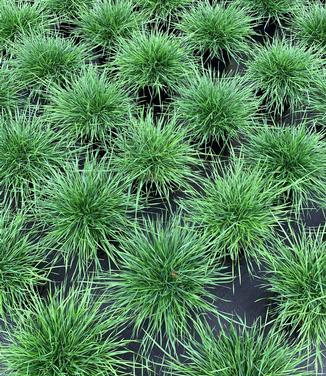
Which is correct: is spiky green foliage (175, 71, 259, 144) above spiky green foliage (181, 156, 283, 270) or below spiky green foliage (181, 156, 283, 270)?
above

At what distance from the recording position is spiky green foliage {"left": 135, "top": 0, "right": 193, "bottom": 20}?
2439mm

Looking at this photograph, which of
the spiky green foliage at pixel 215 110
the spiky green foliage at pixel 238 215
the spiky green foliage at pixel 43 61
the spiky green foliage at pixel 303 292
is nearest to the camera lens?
the spiky green foliage at pixel 303 292

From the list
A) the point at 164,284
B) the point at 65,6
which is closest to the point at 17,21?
the point at 65,6

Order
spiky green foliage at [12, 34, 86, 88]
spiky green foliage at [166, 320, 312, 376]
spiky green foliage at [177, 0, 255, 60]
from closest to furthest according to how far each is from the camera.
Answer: spiky green foliage at [166, 320, 312, 376], spiky green foliage at [12, 34, 86, 88], spiky green foliage at [177, 0, 255, 60]

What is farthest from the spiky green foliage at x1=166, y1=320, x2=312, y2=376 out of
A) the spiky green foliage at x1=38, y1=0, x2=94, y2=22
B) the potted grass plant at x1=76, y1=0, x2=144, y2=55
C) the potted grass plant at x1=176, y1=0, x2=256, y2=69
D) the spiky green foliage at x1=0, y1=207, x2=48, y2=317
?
the spiky green foliage at x1=38, y1=0, x2=94, y2=22

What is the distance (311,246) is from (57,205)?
91 cm

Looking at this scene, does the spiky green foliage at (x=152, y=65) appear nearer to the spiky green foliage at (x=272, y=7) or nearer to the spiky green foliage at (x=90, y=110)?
the spiky green foliage at (x=90, y=110)

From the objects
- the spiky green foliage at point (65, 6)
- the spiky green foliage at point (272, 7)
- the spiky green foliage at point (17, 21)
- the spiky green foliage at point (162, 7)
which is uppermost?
Result: the spiky green foliage at point (272, 7)

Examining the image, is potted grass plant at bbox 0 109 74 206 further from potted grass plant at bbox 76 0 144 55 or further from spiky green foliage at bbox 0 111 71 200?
potted grass plant at bbox 76 0 144 55

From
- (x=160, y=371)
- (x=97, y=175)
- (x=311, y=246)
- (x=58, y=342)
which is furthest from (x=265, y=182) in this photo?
(x=58, y=342)

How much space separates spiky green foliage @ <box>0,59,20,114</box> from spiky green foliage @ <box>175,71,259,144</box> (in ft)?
2.54

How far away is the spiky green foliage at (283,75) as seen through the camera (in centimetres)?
210

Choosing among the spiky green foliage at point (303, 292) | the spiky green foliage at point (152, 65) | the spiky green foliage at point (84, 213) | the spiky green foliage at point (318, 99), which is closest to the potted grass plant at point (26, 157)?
the spiky green foliage at point (84, 213)

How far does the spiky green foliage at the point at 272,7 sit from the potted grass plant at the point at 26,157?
1.35m
